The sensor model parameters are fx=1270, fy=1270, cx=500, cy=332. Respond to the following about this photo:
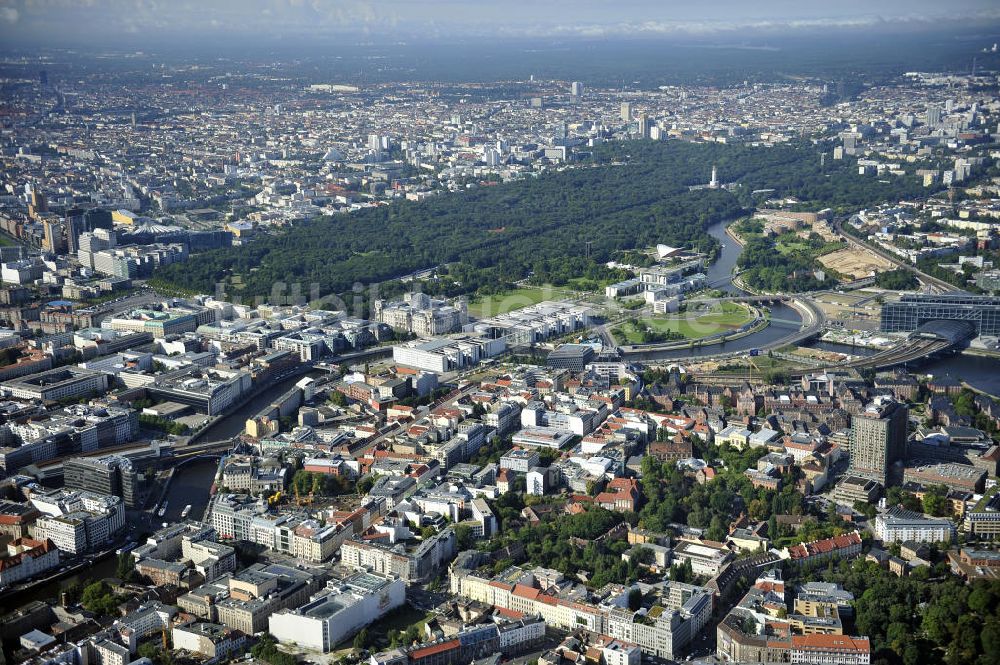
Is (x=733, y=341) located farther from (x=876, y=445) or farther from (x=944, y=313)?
(x=876, y=445)

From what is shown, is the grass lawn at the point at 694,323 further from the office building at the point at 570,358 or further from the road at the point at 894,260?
the road at the point at 894,260

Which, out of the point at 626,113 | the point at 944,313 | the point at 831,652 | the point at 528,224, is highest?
the point at 626,113

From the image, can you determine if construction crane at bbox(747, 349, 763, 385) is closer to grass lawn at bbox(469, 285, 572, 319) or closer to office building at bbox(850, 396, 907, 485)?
office building at bbox(850, 396, 907, 485)

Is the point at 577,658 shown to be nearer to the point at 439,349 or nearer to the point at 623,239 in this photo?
the point at 439,349

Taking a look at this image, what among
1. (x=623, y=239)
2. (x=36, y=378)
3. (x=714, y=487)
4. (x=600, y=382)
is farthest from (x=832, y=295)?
(x=36, y=378)

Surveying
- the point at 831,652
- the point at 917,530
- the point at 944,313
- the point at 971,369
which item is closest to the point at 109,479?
the point at 831,652

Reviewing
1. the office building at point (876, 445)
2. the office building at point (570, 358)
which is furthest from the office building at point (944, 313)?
the office building at point (876, 445)

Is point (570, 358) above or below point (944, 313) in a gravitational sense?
below
